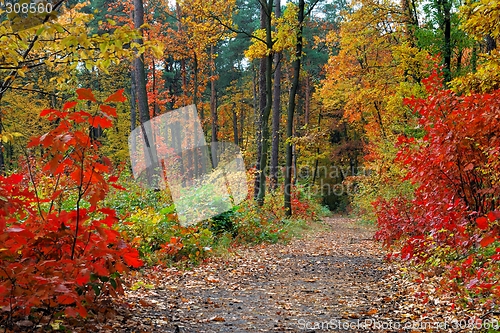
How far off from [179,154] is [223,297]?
2327cm

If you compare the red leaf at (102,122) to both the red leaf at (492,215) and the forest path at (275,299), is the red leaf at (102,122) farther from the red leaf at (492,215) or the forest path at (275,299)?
the red leaf at (492,215)

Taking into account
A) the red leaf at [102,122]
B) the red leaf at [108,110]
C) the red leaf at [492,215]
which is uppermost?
the red leaf at [108,110]

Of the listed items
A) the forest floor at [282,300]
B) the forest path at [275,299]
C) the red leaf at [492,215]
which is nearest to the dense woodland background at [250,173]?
the red leaf at [492,215]

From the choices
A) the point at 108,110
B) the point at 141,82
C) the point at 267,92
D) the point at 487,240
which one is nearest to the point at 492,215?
the point at 487,240

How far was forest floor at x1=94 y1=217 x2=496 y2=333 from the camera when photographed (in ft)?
12.9

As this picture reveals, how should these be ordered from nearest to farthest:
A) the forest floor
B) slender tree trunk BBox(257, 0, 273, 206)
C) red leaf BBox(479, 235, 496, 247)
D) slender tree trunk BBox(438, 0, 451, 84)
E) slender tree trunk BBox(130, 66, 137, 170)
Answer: red leaf BBox(479, 235, 496, 247)
the forest floor
slender tree trunk BBox(438, 0, 451, 84)
slender tree trunk BBox(257, 0, 273, 206)
slender tree trunk BBox(130, 66, 137, 170)

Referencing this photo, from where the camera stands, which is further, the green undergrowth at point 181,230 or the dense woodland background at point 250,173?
the green undergrowth at point 181,230

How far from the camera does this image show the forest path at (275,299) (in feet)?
13.1

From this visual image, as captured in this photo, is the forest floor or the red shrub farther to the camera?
the forest floor

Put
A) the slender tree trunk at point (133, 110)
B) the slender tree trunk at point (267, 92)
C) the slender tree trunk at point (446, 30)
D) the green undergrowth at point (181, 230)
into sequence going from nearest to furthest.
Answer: the green undergrowth at point (181, 230) → the slender tree trunk at point (446, 30) → the slender tree trunk at point (267, 92) → the slender tree trunk at point (133, 110)

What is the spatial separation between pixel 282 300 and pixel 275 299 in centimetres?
11

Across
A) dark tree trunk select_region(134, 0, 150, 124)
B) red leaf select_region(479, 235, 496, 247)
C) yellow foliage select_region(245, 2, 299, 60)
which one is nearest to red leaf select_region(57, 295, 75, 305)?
red leaf select_region(479, 235, 496, 247)

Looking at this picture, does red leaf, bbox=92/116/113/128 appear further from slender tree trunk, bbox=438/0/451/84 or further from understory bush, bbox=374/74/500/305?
slender tree trunk, bbox=438/0/451/84

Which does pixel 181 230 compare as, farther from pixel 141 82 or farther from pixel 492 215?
pixel 141 82
